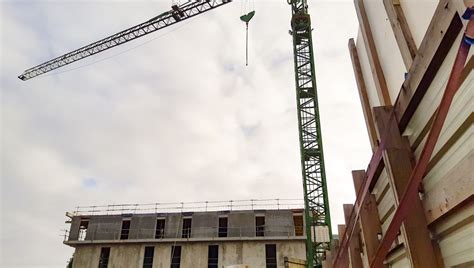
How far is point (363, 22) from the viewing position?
3.80 meters

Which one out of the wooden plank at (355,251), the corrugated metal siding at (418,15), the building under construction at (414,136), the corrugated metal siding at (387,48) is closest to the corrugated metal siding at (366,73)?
the building under construction at (414,136)

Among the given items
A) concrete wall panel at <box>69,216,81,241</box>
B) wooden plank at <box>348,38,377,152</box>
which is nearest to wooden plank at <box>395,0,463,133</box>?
wooden plank at <box>348,38,377,152</box>

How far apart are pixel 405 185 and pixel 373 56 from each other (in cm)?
182

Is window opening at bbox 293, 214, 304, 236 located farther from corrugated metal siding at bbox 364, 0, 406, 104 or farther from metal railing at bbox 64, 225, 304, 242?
corrugated metal siding at bbox 364, 0, 406, 104

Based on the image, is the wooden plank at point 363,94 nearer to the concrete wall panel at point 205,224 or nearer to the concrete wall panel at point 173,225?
the concrete wall panel at point 205,224

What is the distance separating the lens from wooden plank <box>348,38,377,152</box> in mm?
3745

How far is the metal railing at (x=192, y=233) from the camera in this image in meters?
31.8

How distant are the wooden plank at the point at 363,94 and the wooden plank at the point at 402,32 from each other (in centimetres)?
118

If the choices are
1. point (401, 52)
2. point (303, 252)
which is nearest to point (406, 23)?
point (401, 52)

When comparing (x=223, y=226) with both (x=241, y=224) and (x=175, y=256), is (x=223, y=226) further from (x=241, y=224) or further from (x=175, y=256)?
(x=175, y=256)

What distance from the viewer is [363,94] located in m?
4.17

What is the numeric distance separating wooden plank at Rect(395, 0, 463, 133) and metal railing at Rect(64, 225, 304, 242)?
30.7 metres

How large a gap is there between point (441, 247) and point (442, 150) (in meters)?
0.58

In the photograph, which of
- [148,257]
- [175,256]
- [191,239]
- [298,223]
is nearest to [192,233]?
[191,239]
